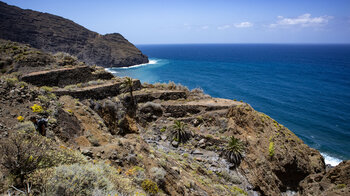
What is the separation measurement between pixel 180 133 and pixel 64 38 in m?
94.6

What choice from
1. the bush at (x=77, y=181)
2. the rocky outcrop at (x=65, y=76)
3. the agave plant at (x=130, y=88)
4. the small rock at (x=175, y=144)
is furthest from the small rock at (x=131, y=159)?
the rocky outcrop at (x=65, y=76)

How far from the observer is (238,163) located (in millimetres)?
15148

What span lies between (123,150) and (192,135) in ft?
29.3

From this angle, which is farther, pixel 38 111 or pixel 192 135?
pixel 192 135

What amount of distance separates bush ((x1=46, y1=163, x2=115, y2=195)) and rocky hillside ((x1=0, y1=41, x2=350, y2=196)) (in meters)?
0.03

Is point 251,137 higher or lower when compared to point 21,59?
lower

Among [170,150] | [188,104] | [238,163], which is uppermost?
[188,104]

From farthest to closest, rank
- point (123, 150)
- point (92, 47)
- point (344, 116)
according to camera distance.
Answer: point (92, 47) → point (344, 116) → point (123, 150)

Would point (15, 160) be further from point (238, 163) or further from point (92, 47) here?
point (92, 47)

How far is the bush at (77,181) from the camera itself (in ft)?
15.3

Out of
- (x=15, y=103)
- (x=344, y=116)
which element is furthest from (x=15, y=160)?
(x=344, y=116)

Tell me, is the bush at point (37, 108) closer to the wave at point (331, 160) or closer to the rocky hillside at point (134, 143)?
the rocky hillside at point (134, 143)

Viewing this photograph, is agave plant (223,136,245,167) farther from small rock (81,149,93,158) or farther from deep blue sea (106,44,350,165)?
deep blue sea (106,44,350,165)

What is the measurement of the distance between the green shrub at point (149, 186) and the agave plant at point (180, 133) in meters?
8.81
